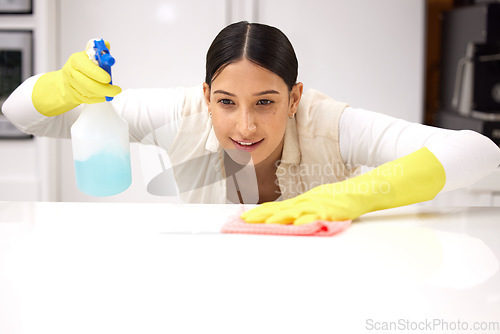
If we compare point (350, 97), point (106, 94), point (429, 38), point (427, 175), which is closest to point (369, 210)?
point (427, 175)

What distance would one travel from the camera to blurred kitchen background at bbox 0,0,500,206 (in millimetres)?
2070

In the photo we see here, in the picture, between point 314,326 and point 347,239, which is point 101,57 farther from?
point 314,326

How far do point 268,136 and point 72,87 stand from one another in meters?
0.42

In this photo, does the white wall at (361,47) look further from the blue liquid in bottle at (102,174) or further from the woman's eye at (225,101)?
the blue liquid in bottle at (102,174)

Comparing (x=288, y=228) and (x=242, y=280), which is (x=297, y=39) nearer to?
(x=288, y=228)

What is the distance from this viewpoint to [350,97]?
83.9 inches

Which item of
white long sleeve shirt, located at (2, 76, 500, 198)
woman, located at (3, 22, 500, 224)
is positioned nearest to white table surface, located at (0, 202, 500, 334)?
woman, located at (3, 22, 500, 224)

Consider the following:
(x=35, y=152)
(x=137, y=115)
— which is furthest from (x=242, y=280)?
(x=35, y=152)

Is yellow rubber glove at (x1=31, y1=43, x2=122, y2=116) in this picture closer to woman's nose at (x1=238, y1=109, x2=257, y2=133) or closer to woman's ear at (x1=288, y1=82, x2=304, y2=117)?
woman's nose at (x1=238, y1=109, x2=257, y2=133)

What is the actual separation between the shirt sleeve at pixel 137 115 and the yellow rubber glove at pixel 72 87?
0.22 ft

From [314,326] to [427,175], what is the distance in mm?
480

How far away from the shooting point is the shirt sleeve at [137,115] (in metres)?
1.22

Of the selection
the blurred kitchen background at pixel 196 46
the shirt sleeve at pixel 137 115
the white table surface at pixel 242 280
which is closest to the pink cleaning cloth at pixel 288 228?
the white table surface at pixel 242 280

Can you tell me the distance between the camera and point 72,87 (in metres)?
1.01
